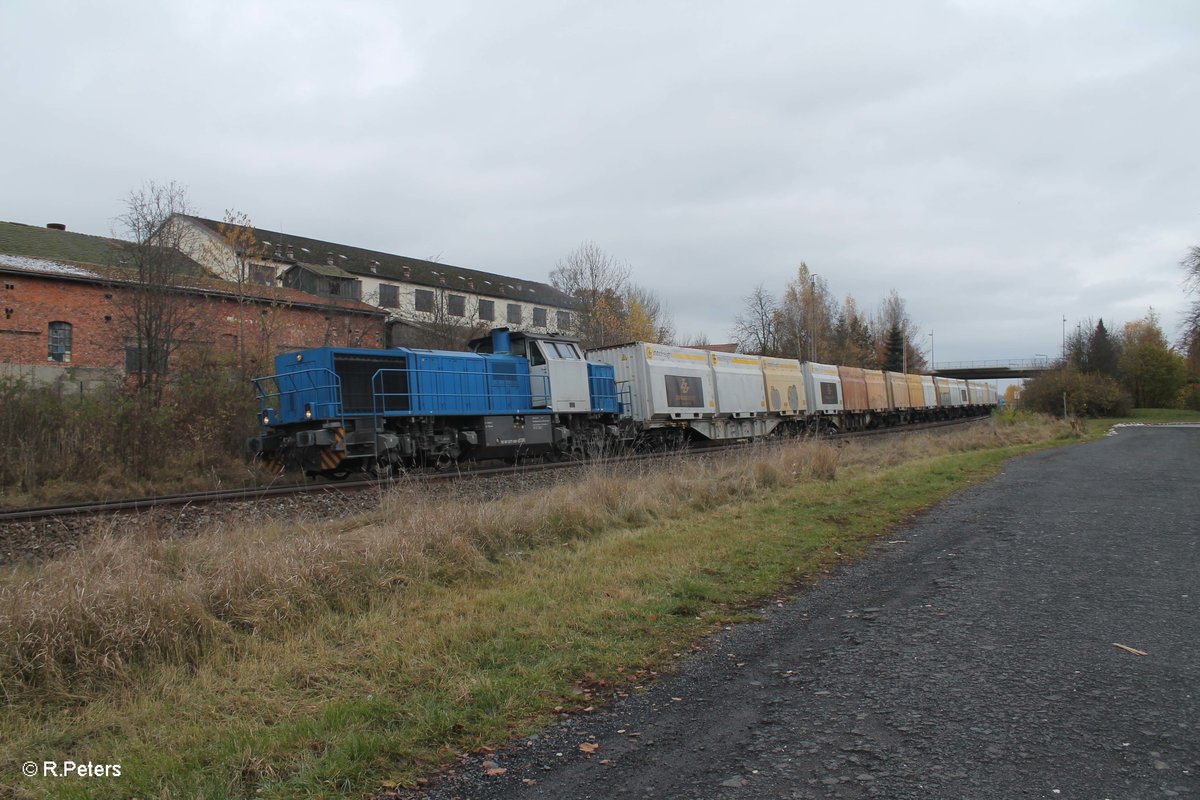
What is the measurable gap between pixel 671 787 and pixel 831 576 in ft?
13.5

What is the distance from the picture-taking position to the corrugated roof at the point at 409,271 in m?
47.1

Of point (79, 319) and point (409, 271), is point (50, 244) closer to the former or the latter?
point (79, 319)

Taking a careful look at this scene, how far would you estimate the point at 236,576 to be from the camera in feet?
17.3

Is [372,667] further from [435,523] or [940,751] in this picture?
[940,751]

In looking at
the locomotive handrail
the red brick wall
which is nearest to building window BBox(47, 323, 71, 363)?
the red brick wall

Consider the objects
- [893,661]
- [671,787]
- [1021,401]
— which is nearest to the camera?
[671,787]

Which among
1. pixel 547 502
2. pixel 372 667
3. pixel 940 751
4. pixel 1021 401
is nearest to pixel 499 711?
pixel 372 667

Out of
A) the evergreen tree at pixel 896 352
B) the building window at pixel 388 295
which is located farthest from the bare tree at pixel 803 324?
the building window at pixel 388 295

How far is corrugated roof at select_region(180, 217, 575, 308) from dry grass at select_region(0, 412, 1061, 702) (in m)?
38.0

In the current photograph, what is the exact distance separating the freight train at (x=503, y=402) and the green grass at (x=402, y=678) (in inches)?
273

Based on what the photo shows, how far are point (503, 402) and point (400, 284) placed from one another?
35.6 meters

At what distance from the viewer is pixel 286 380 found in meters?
14.7

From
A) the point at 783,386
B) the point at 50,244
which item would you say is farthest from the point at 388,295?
the point at 783,386

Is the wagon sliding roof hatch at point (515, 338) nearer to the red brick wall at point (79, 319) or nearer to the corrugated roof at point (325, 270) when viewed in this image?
the red brick wall at point (79, 319)
